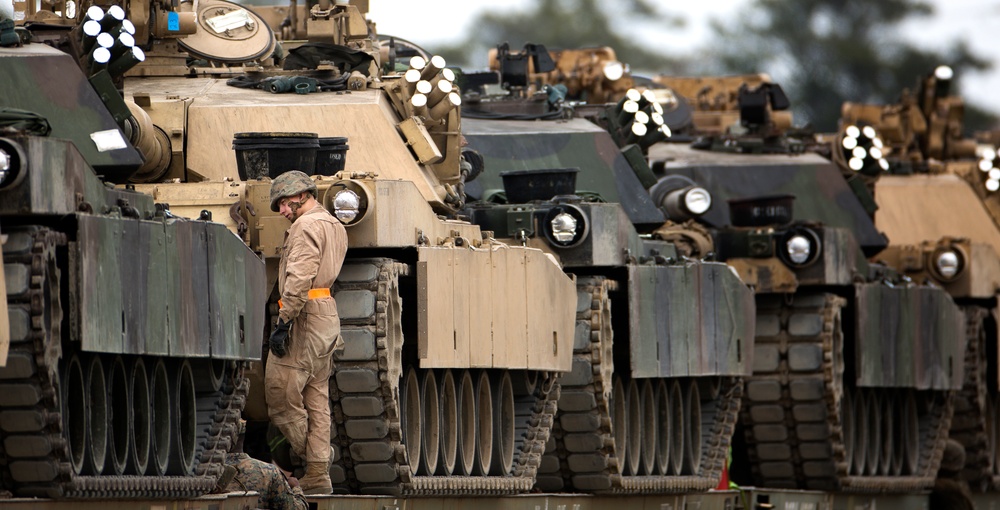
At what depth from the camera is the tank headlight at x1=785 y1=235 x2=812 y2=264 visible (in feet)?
72.6

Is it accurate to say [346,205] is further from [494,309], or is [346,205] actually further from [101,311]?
[101,311]

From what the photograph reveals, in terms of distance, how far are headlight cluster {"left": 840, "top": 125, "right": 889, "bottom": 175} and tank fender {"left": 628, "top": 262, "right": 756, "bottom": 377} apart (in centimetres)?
470

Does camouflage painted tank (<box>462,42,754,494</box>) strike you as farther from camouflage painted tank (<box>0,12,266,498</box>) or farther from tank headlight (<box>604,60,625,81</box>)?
camouflage painted tank (<box>0,12,266,498</box>)

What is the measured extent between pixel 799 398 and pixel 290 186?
9239mm

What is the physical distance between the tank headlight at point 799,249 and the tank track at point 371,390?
23.0 feet

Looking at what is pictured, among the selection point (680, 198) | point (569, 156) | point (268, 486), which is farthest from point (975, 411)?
point (268, 486)

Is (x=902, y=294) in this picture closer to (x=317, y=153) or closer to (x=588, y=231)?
(x=588, y=231)

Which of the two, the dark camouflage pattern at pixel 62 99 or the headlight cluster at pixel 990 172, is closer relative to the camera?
the dark camouflage pattern at pixel 62 99

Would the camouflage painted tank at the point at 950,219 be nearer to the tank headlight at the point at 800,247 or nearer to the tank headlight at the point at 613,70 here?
the tank headlight at the point at 613,70

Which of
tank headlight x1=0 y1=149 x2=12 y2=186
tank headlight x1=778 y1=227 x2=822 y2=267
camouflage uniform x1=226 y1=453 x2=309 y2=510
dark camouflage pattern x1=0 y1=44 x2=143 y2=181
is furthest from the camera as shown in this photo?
tank headlight x1=778 y1=227 x2=822 y2=267

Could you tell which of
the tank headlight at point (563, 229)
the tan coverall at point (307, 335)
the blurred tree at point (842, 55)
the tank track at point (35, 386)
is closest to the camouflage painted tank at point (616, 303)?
the tank headlight at point (563, 229)

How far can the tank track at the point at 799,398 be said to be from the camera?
22359mm

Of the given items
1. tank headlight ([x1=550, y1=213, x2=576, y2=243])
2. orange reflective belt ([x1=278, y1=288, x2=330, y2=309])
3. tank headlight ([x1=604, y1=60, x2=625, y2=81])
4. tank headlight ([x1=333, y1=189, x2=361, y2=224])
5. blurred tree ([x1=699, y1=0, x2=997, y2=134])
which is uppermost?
blurred tree ([x1=699, y1=0, x2=997, y2=134])

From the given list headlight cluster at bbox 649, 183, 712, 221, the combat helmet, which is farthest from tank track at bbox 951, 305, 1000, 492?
the combat helmet
